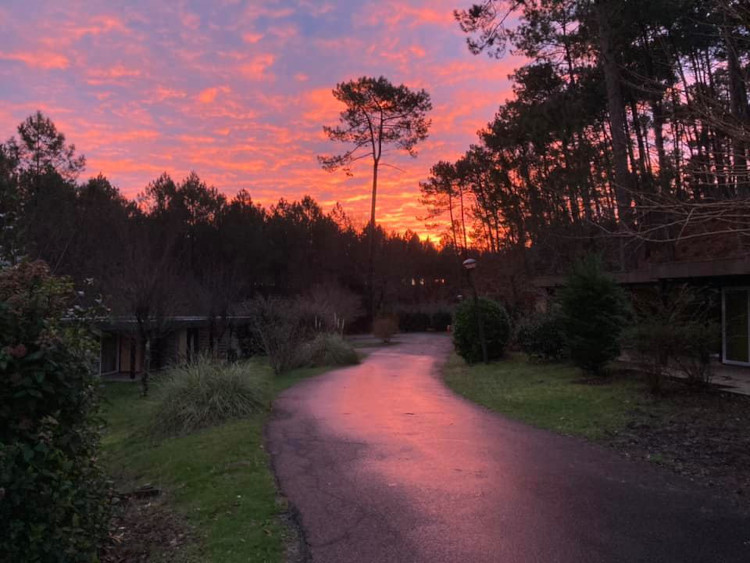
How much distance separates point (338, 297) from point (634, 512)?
34.7 metres

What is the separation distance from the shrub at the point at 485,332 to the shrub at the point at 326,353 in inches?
171

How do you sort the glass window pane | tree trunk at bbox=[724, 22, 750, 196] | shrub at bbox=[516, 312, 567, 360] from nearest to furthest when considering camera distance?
tree trunk at bbox=[724, 22, 750, 196]
the glass window pane
shrub at bbox=[516, 312, 567, 360]

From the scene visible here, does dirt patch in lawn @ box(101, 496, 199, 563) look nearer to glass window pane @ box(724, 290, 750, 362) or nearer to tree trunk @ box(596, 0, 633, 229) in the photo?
tree trunk @ box(596, 0, 633, 229)

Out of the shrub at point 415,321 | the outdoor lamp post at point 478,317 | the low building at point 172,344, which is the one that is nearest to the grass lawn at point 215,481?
the outdoor lamp post at point 478,317

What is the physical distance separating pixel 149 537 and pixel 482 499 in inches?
120

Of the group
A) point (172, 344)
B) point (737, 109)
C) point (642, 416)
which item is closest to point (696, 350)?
point (642, 416)

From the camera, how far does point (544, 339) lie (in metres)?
16.9

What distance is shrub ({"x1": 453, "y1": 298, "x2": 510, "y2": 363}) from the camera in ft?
63.2

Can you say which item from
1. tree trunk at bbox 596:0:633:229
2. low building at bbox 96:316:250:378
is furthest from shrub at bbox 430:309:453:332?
tree trunk at bbox 596:0:633:229

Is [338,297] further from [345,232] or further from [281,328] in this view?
[281,328]

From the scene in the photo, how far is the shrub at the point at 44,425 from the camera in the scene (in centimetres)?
295

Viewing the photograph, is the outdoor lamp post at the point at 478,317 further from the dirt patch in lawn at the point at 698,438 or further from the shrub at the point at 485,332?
the dirt patch in lawn at the point at 698,438

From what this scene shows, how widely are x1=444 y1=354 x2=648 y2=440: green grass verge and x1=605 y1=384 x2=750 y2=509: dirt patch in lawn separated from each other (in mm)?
424

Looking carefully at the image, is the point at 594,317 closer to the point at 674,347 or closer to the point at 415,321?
the point at 674,347
